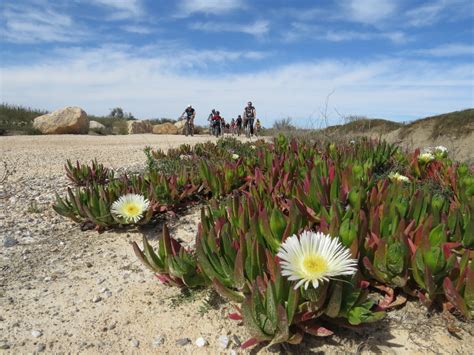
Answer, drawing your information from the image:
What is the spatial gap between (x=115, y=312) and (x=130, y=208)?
35.4 inches

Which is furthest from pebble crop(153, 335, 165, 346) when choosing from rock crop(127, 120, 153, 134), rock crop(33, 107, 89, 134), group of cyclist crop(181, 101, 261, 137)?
rock crop(127, 120, 153, 134)

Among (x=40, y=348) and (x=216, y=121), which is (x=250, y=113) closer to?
(x=216, y=121)

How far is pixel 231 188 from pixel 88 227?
1238mm

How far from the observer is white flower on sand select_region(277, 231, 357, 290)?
1.35 meters

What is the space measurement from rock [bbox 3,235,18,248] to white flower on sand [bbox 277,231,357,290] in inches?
91.1

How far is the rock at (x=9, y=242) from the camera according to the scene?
292 cm

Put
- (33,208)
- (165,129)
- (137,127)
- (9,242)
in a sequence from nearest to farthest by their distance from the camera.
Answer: (9,242)
(33,208)
(137,127)
(165,129)

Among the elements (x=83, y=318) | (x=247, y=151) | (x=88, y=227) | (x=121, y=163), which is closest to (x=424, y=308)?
(x=83, y=318)

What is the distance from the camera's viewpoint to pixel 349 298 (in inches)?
63.1

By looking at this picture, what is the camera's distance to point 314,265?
1.39 meters

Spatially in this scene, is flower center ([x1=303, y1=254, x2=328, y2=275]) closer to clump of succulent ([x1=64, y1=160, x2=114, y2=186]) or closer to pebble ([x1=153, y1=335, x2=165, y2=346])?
pebble ([x1=153, y1=335, x2=165, y2=346])

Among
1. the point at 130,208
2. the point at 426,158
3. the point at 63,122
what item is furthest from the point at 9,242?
the point at 63,122

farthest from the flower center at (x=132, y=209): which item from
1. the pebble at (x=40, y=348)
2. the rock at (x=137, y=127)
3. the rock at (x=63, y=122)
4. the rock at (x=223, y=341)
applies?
the rock at (x=137, y=127)

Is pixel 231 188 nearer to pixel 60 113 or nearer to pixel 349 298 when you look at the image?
pixel 349 298
